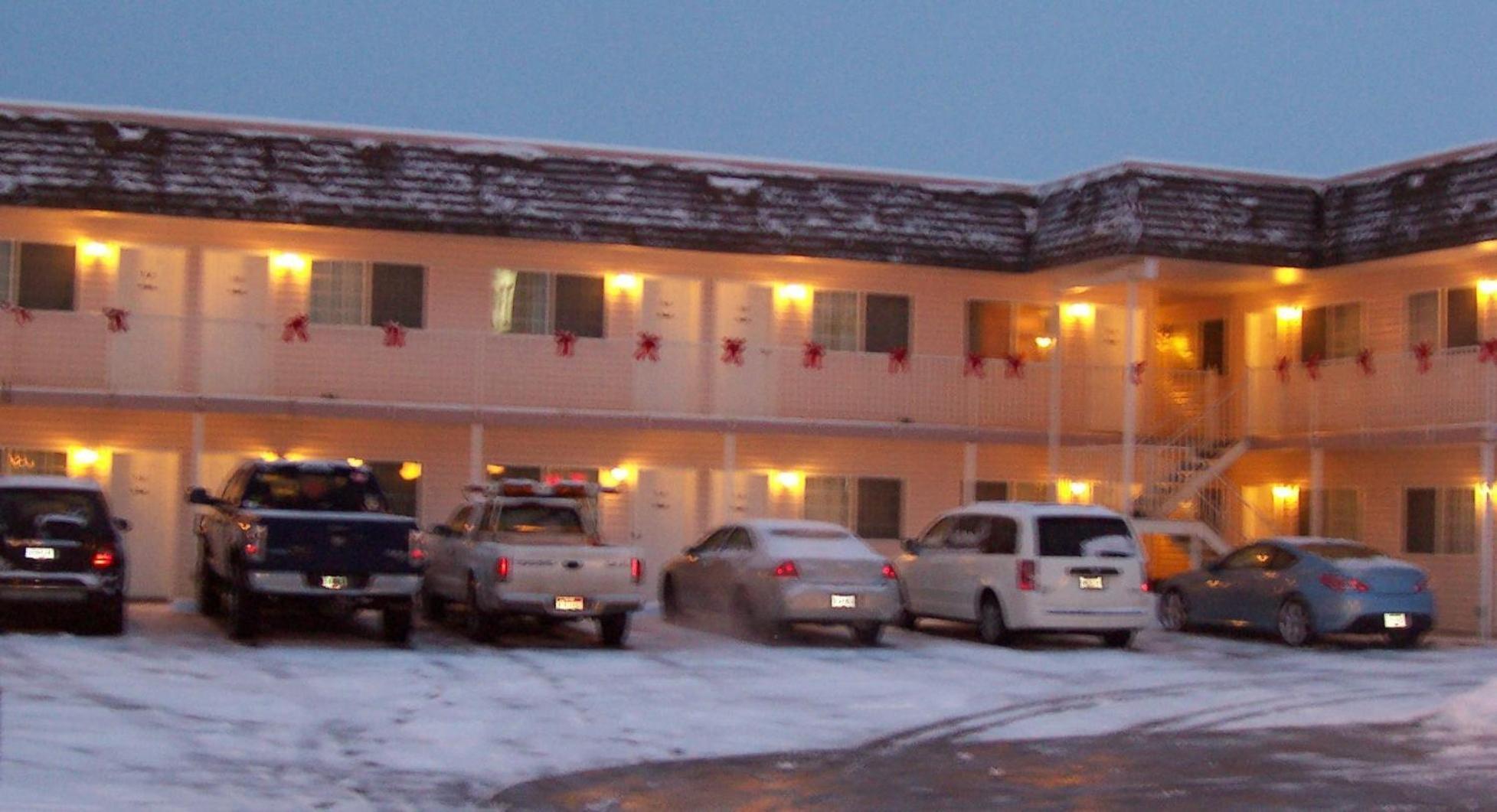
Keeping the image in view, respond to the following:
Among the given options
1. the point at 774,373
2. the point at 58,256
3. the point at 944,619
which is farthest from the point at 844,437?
the point at 58,256

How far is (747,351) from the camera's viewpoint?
3162cm

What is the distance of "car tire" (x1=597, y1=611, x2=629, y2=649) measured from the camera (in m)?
23.3

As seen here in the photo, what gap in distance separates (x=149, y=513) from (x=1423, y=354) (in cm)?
1789

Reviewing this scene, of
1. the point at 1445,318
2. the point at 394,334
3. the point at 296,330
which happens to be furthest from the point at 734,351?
the point at 1445,318

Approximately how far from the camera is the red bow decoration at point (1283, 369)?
31578mm

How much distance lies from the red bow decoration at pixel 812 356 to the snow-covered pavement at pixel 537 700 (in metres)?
6.23

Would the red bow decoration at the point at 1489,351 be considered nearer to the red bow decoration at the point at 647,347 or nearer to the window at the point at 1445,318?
the window at the point at 1445,318

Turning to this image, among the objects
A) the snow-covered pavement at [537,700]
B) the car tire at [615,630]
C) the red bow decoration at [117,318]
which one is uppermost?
the red bow decoration at [117,318]

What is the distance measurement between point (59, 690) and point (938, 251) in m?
17.3

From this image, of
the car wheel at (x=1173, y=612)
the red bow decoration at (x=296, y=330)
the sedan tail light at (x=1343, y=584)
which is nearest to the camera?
the sedan tail light at (x=1343, y=584)

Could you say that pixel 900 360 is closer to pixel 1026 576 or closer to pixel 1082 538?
pixel 1082 538

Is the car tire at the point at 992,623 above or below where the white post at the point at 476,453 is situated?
below

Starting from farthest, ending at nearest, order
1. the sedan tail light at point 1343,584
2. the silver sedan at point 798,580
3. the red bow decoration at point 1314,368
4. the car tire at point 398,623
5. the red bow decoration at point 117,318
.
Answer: the red bow decoration at point 1314,368 < the red bow decoration at point 117,318 < the sedan tail light at point 1343,584 < the silver sedan at point 798,580 < the car tire at point 398,623

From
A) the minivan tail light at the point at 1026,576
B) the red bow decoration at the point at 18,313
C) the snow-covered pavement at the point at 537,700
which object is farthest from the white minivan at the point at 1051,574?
the red bow decoration at the point at 18,313
